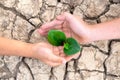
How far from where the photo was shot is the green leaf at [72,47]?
1.52 m

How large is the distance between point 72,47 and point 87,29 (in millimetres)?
153

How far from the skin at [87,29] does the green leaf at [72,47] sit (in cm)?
8

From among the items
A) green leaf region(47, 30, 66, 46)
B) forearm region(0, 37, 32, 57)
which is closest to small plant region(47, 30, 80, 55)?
green leaf region(47, 30, 66, 46)

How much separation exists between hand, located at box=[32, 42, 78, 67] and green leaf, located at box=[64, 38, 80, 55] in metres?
0.05

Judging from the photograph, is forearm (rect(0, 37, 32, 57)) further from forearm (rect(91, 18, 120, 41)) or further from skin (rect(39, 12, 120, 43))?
forearm (rect(91, 18, 120, 41))

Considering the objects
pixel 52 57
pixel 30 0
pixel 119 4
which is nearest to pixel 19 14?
pixel 30 0

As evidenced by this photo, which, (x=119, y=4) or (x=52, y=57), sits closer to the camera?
(x=52, y=57)

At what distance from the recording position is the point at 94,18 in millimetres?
1780

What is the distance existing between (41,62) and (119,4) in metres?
0.49

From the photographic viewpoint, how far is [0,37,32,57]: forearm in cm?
166

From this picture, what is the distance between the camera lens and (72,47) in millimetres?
1523

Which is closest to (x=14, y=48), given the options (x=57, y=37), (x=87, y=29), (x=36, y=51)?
(x=36, y=51)

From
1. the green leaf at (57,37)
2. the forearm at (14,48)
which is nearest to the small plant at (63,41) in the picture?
the green leaf at (57,37)

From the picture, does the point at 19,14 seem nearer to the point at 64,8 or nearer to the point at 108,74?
the point at 64,8
